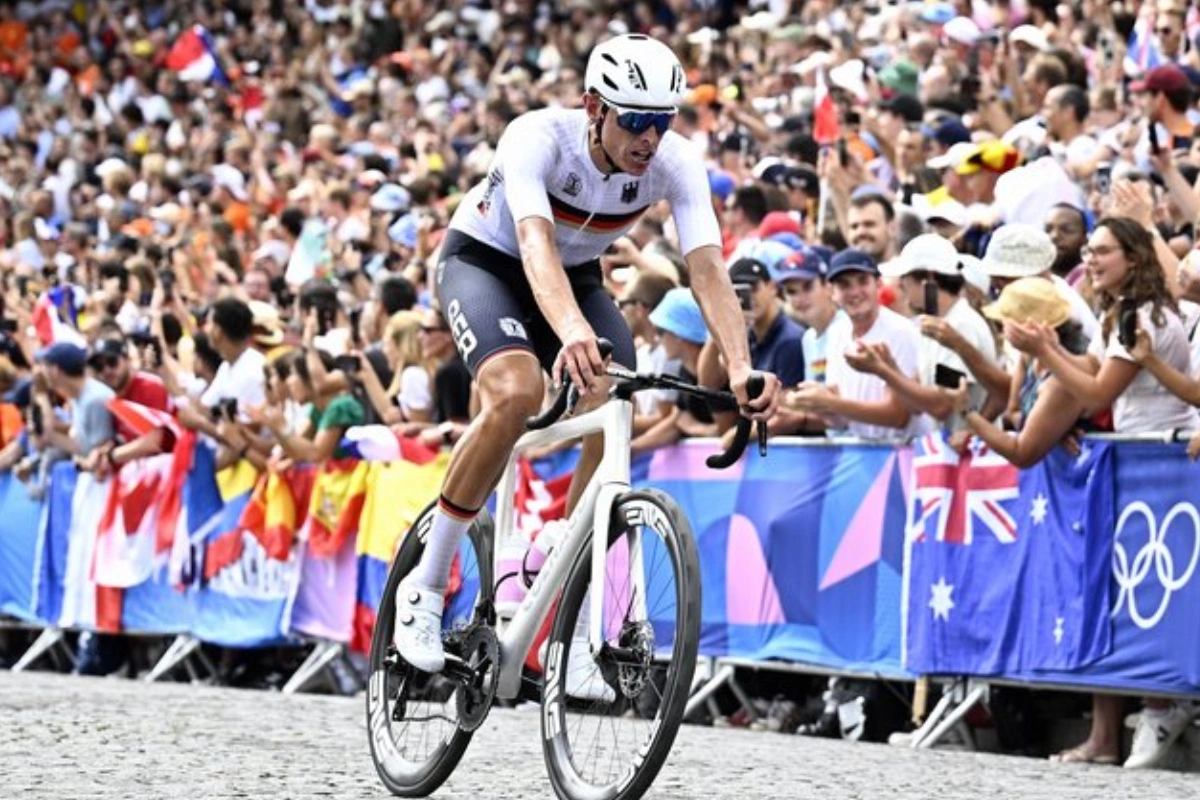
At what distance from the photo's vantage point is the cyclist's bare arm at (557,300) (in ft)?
22.6

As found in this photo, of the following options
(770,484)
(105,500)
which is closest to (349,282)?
(105,500)

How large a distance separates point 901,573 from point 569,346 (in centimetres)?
492

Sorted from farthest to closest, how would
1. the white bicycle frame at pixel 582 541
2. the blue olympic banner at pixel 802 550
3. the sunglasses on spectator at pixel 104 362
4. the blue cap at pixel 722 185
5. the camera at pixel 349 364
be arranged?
the sunglasses on spectator at pixel 104 362
the blue cap at pixel 722 185
the camera at pixel 349 364
the blue olympic banner at pixel 802 550
the white bicycle frame at pixel 582 541

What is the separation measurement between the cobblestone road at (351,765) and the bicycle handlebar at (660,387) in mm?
1258

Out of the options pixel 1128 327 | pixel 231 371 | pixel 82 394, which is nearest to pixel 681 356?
pixel 1128 327

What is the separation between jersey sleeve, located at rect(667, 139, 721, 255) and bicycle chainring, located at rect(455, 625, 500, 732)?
133 centimetres

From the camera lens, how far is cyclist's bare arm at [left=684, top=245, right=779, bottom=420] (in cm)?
734

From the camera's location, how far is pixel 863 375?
12.1 metres

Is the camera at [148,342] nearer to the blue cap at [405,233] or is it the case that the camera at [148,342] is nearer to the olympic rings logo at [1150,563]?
the blue cap at [405,233]

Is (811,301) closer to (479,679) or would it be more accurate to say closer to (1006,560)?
(1006,560)

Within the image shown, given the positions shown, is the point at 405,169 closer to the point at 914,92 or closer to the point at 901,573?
the point at 914,92

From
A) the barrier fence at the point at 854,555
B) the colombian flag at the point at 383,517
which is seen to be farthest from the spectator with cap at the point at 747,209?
the barrier fence at the point at 854,555

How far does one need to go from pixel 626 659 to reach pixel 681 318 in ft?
19.0

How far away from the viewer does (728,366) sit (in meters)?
7.39
